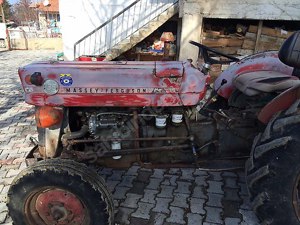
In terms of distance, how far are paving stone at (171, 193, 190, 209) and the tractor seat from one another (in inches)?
46.7

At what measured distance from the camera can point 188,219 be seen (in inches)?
108

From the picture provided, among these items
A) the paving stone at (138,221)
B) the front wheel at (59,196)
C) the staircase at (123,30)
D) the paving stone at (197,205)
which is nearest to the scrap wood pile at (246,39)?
the staircase at (123,30)

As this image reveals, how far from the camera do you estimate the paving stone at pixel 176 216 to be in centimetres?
271

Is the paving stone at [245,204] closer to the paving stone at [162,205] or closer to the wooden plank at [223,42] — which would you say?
the paving stone at [162,205]

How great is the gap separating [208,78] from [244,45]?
5218 mm

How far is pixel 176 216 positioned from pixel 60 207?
1031mm

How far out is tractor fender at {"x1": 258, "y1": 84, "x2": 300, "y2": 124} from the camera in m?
2.21

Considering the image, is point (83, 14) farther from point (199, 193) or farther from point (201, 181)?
point (199, 193)

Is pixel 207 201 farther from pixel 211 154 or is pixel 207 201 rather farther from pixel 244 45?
pixel 244 45

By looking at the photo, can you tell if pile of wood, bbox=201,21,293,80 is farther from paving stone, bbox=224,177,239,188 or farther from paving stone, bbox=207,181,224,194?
paving stone, bbox=207,181,224,194

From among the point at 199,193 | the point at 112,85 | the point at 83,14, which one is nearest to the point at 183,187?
the point at 199,193

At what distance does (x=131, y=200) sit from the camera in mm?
2998

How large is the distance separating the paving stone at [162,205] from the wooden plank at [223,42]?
4973 millimetres

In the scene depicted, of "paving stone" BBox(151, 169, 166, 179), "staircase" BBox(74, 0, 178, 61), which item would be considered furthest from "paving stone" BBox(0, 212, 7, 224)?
"staircase" BBox(74, 0, 178, 61)
